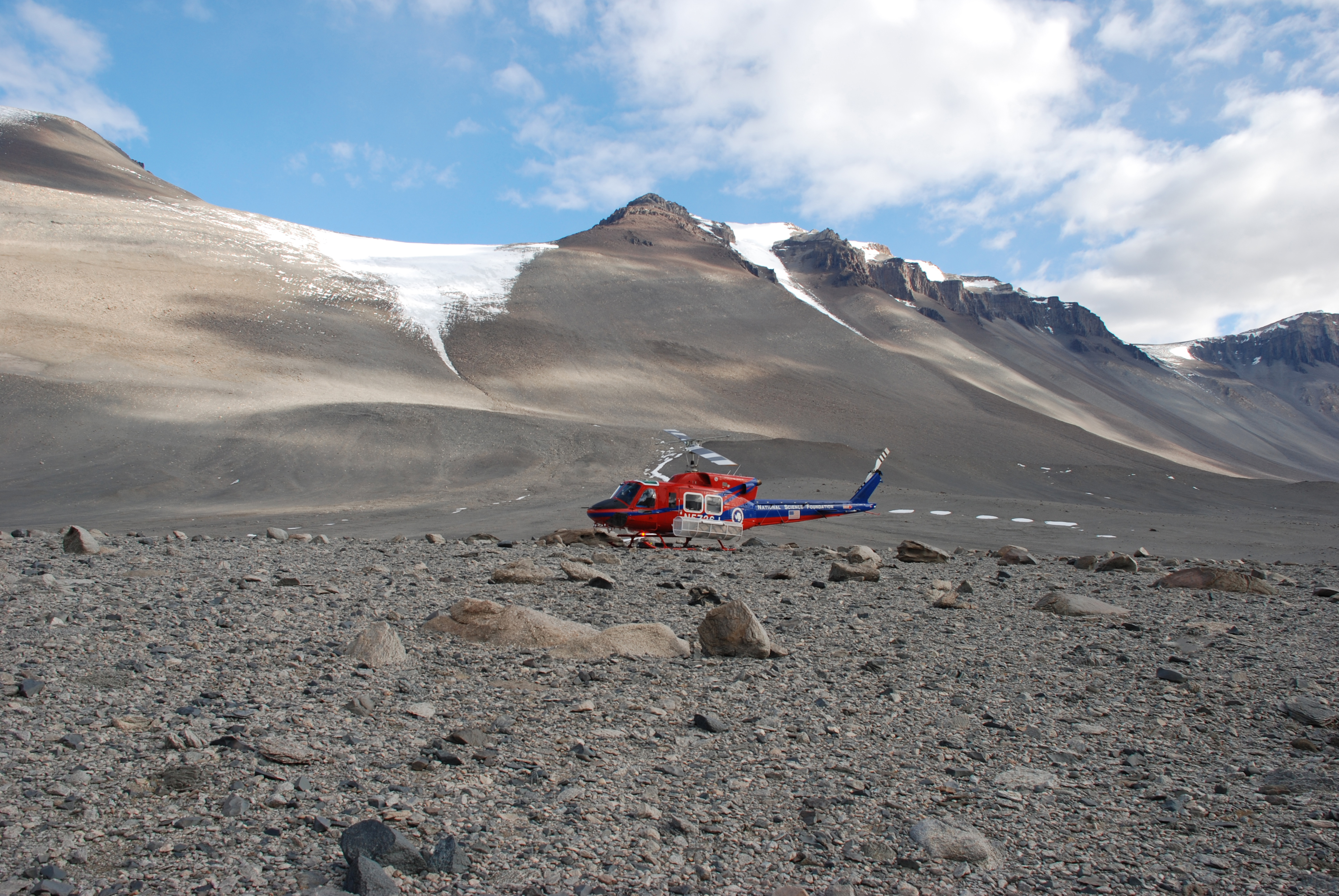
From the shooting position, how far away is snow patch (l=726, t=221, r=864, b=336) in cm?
13012

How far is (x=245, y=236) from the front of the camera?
8044 centimetres

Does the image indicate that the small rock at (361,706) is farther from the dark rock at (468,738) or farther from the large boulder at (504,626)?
the large boulder at (504,626)

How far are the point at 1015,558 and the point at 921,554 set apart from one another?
1707mm

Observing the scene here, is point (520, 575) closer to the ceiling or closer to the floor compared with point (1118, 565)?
closer to the floor

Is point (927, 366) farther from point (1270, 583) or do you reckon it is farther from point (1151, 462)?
point (1270, 583)

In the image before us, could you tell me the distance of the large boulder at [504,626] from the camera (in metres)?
5.85

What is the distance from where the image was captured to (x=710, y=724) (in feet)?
14.6

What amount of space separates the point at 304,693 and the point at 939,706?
4.19 metres

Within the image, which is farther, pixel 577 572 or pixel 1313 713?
pixel 577 572

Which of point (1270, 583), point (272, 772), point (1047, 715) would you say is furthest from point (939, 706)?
point (1270, 583)

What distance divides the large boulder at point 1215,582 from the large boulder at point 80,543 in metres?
14.5

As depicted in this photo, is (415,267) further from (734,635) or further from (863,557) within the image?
(734,635)

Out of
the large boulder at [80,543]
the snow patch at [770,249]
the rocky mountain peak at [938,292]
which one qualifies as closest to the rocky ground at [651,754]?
the large boulder at [80,543]

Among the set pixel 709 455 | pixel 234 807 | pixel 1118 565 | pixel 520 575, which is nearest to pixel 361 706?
pixel 234 807
